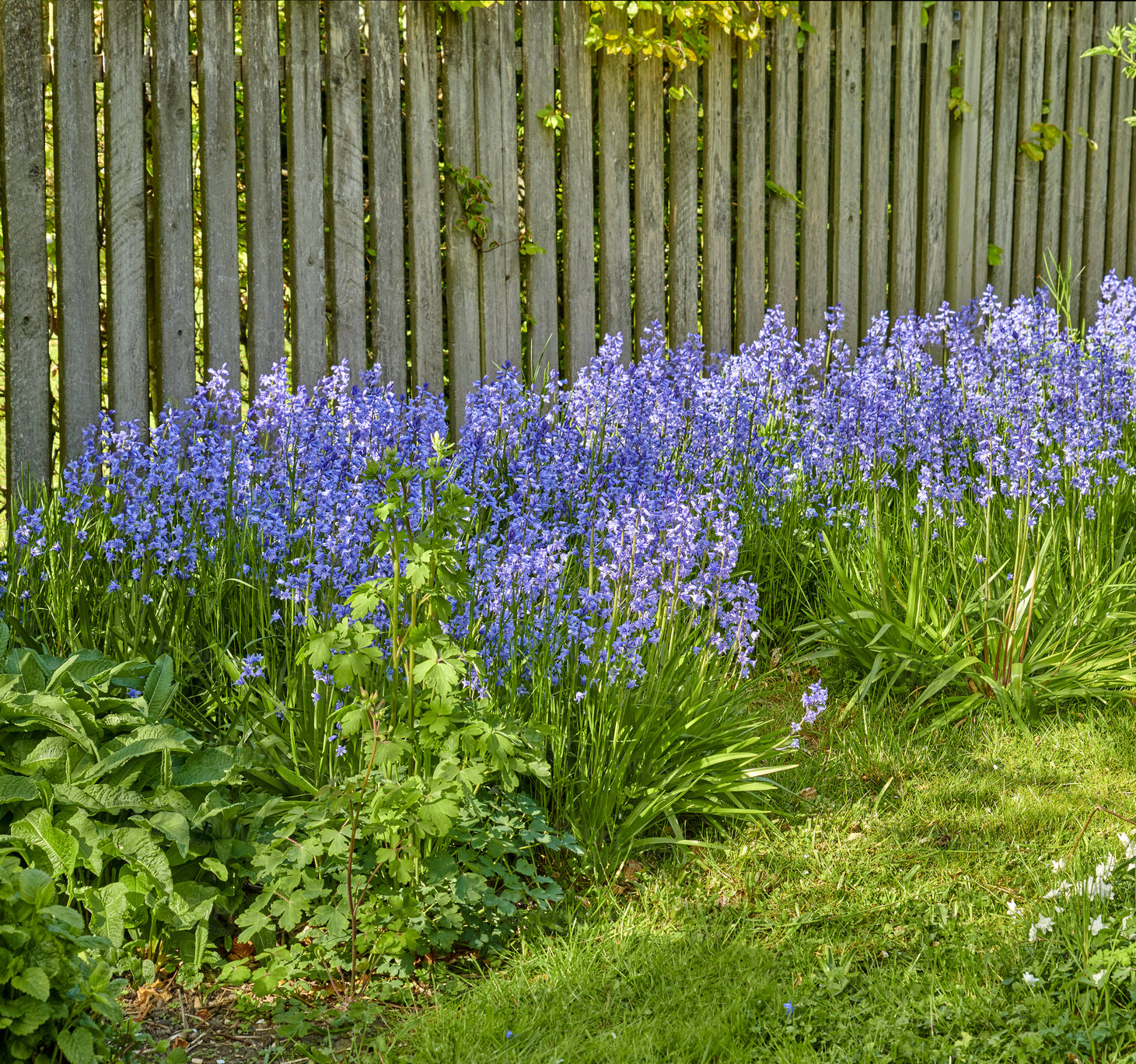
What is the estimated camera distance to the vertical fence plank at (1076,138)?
6.97 m

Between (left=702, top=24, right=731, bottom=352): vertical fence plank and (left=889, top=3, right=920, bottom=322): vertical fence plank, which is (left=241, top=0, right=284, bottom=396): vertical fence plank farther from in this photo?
(left=889, top=3, right=920, bottom=322): vertical fence plank

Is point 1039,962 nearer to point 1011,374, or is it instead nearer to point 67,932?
point 67,932

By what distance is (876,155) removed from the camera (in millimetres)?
6328

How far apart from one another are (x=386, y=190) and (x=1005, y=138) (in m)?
3.84

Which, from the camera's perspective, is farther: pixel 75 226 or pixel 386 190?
pixel 386 190

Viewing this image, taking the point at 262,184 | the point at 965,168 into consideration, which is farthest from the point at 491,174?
the point at 965,168

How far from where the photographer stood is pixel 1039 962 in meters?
2.36

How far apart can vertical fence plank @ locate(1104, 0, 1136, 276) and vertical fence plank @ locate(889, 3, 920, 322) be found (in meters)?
1.61

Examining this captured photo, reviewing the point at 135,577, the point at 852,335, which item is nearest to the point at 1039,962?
the point at 135,577

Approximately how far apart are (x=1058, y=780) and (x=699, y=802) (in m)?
1.11

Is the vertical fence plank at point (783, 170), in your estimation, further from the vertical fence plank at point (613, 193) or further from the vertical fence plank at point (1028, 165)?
the vertical fence plank at point (1028, 165)

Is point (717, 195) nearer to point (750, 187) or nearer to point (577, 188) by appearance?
point (750, 187)

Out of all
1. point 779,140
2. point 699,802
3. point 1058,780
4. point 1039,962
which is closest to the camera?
point 1039,962

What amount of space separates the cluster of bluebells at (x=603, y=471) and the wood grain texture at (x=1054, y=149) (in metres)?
1.77
